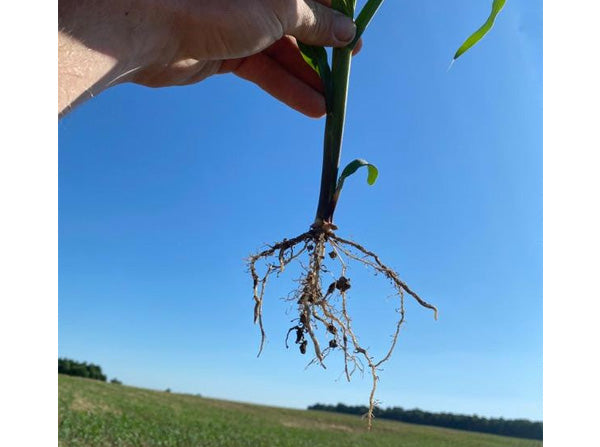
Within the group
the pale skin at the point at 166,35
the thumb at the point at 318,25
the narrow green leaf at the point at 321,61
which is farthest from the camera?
the narrow green leaf at the point at 321,61

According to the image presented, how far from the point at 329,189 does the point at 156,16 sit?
50 cm

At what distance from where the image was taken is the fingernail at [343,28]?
1176 millimetres

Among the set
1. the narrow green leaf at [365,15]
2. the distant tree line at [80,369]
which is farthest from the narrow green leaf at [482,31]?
the distant tree line at [80,369]

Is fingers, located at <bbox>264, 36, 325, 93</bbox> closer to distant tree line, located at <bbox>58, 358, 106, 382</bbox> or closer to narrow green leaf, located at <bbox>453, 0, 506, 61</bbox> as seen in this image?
narrow green leaf, located at <bbox>453, 0, 506, 61</bbox>

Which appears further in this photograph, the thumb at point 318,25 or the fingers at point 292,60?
the fingers at point 292,60

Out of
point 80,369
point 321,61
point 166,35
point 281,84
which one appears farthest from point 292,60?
point 80,369

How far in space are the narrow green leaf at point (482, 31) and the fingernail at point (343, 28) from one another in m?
0.25

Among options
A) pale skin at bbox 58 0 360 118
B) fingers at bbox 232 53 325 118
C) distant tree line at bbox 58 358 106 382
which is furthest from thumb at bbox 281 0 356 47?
distant tree line at bbox 58 358 106 382

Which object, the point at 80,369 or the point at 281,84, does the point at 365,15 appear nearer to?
the point at 281,84

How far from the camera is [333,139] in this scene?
1172 mm

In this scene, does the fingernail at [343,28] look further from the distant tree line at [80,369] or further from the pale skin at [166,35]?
the distant tree line at [80,369]
